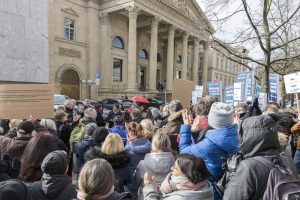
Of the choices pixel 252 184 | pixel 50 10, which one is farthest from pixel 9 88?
pixel 50 10

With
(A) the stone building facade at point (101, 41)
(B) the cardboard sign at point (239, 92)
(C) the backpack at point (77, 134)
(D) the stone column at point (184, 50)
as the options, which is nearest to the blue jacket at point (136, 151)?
(C) the backpack at point (77, 134)

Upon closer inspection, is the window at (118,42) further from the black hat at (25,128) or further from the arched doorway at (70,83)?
the black hat at (25,128)

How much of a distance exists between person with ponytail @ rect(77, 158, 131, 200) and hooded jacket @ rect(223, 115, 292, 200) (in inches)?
36.4

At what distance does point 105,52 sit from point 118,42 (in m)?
Answer: 4.45

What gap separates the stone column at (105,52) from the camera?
30.5 meters

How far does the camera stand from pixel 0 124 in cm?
501

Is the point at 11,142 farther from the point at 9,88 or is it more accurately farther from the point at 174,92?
the point at 174,92

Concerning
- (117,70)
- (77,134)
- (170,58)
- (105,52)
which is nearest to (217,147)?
(77,134)

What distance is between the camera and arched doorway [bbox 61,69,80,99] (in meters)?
27.8

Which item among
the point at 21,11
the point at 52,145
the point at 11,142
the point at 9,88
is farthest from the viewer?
the point at 21,11

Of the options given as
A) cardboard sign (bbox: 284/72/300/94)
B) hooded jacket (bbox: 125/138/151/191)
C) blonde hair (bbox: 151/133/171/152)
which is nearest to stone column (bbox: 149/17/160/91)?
cardboard sign (bbox: 284/72/300/94)

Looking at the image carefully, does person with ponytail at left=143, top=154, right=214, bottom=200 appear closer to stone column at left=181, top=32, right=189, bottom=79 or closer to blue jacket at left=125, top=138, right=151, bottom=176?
blue jacket at left=125, top=138, right=151, bottom=176

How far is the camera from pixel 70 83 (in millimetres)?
28531

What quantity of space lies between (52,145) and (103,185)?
118 centimetres
